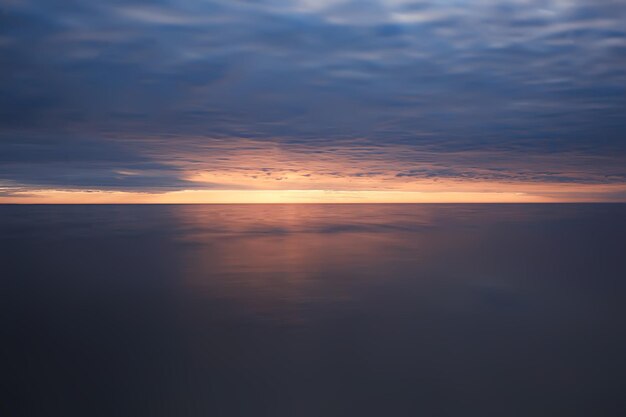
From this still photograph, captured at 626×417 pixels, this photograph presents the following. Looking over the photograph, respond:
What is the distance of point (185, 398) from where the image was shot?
6488 mm

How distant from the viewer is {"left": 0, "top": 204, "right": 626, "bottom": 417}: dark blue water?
6.42 metres

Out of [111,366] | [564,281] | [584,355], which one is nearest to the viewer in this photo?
[111,366]

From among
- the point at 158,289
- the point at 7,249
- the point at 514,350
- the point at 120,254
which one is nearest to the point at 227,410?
the point at 514,350

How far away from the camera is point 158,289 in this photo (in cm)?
1274

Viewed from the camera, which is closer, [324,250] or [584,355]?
[584,355]

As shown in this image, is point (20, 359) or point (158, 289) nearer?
point (20, 359)

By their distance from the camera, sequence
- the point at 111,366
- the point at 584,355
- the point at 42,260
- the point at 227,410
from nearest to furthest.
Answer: the point at 227,410
the point at 111,366
the point at 584,355
the point at 42,260

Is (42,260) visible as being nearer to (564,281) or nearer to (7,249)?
(7,249)

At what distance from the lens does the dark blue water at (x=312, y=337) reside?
6418mm

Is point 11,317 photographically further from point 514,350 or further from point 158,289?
point 514,350

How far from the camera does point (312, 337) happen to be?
878 cm

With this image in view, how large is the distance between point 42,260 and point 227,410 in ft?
47.1

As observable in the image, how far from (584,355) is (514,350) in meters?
1.14

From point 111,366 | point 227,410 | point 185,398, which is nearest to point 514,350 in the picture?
point 227,410
